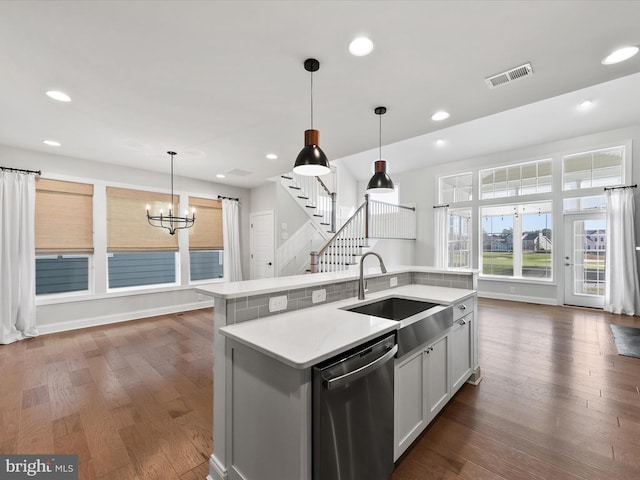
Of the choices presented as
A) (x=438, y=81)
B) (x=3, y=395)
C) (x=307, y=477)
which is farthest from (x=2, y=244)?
(x=438, y=81)

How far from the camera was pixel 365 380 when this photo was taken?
1.39 meters

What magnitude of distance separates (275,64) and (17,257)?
476cm

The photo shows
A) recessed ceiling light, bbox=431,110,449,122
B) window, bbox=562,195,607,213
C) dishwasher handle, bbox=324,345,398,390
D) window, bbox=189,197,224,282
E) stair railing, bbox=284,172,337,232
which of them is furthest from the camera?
stair railing, bbox=284,172,337,232

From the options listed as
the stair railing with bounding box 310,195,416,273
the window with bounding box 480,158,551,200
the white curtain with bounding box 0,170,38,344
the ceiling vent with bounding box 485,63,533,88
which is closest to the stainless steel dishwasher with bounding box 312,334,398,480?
the ceiling vent with bounding box 485,63,533,88

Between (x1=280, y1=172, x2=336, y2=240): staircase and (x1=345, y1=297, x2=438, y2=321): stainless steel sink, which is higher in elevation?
(x1=280, y1=172, x2=336, y2=240): staircase

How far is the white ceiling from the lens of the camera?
172cm

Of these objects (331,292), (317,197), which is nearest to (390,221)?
(317,197)

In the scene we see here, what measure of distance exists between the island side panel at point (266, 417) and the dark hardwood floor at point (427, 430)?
0.51m

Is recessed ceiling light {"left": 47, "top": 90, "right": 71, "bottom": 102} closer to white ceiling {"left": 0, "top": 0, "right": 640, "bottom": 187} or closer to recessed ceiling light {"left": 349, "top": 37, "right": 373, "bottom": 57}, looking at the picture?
white ceiling {"left": 0, "top": 0, "right": 640, "bottom": 187}

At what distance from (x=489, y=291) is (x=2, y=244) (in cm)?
919

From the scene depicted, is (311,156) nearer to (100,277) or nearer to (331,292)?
(331,292)

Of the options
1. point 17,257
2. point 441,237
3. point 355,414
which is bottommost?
point 355,414

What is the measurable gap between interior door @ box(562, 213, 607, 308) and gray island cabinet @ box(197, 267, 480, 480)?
17.3ft

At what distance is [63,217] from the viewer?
4539 millimetres
